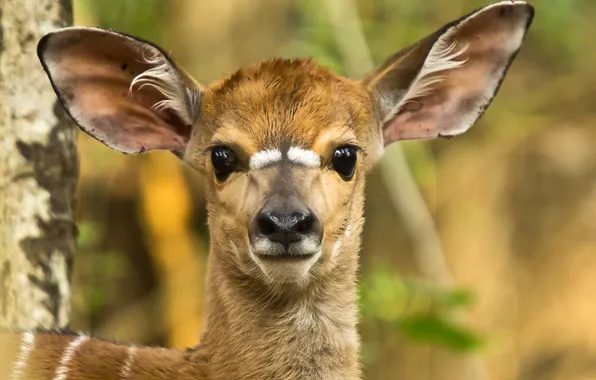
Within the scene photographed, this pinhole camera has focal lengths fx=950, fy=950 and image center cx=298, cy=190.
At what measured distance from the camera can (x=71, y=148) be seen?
3.32m

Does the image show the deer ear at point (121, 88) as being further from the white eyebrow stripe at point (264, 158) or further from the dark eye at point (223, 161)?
the white eyebrow stripe at point (264, 158)

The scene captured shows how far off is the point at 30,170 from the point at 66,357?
65 cm

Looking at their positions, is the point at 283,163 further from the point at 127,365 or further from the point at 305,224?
the point at 127,365

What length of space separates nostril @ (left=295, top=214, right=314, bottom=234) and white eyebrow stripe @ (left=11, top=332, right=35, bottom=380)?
3.26 ft

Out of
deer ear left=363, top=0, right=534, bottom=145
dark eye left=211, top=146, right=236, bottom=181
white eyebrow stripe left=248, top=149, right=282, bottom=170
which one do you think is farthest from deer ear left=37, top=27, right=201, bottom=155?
deer ear left=363, top=0, right=534, bottom=145

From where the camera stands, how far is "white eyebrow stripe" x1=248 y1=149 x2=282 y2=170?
2.86 meters

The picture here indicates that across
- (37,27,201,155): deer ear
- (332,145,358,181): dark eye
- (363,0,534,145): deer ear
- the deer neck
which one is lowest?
the deer neck

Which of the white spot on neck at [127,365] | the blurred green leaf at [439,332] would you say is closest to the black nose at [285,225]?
the white spot on neck at [127,365]

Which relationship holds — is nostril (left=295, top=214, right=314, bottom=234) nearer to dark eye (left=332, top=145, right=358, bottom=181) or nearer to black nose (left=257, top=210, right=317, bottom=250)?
black nose (left=257, top=210, right=317, bottom=250)

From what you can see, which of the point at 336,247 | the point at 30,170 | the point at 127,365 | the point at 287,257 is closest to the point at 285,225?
the point at 287,257

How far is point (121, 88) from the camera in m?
3.21

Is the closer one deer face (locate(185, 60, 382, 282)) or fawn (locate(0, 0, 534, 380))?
deer face (locate(185, 60, 382, 282))

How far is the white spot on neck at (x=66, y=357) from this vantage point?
116 inches

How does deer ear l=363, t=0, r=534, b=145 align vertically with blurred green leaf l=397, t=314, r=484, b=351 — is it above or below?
above
